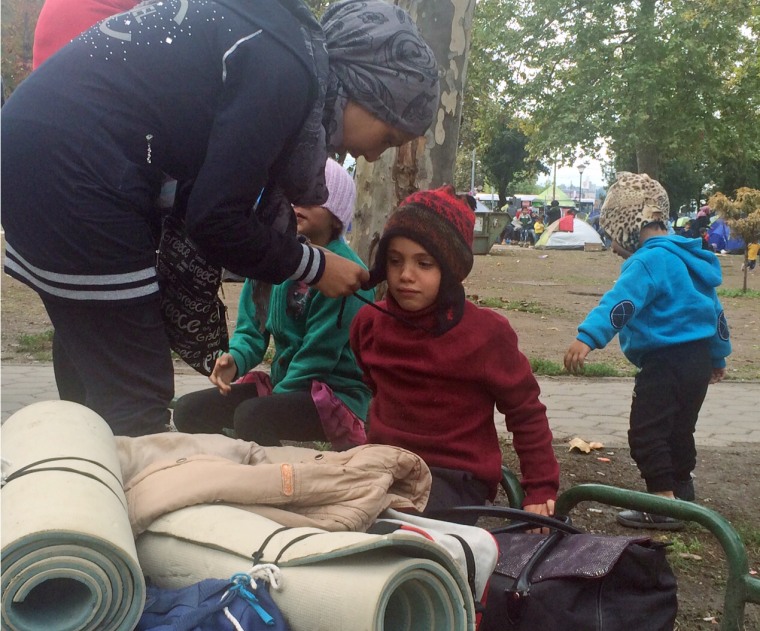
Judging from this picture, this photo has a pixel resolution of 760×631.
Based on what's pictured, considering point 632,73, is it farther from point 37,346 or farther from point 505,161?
point 505,161

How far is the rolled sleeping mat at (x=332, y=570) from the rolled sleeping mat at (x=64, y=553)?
13 centimetres

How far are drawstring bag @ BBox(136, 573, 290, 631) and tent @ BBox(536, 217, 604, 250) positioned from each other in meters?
33.2

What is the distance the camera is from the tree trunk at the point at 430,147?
4.42 m

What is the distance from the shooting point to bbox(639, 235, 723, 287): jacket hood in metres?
4.13

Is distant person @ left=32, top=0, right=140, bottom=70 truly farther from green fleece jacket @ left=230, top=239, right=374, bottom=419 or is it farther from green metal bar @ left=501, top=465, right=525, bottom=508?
green metal bar @ left=501, top=465, right=525, bottom=508

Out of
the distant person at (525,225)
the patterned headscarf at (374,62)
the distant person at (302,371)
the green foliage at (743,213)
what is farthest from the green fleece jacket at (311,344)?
the distant person at (525,225)

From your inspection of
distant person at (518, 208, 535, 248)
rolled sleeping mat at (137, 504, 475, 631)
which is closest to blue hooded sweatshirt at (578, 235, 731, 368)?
rolled sleeping mat at (137, 504, 475, 631)

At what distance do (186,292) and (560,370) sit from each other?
5862mm

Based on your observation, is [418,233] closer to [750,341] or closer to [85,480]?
[85,480]

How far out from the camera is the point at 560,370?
7.98 metres

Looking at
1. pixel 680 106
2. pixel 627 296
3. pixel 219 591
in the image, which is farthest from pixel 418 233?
pixel 680 106

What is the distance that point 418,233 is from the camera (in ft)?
9.43

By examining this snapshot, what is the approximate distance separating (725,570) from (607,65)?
29.7m

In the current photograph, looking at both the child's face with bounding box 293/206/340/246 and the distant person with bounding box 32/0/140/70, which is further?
the child's face with bounding box 293/206/340/246
